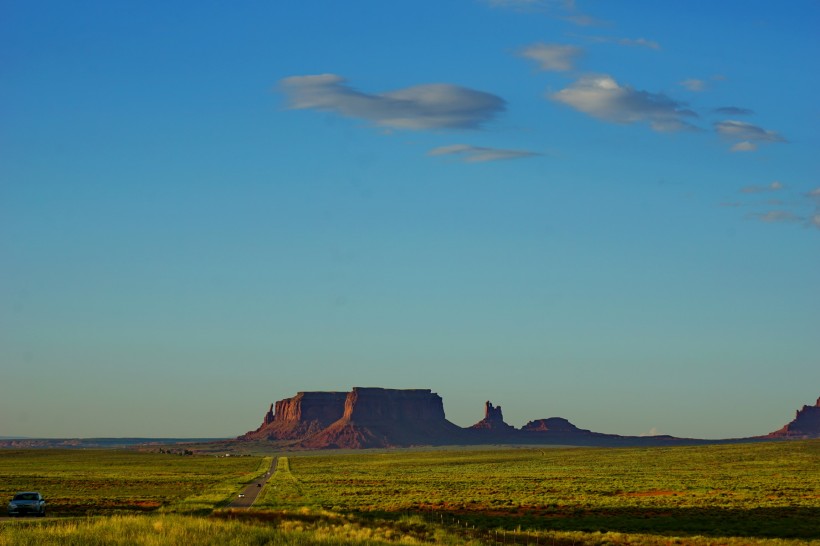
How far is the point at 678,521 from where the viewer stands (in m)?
47.9

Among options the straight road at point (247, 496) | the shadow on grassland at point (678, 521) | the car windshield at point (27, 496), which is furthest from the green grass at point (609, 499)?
the car windshield at point (27, 496)

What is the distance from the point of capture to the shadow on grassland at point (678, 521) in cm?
4338

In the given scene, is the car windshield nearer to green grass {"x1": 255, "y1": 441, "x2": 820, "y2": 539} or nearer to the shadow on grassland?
green grass {"x1": 255, "y1": 441, "x2": 820, "y2": 539}

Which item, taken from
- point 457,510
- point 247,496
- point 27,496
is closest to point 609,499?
point 457,510

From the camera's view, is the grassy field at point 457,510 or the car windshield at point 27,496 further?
the car windshield at point 27,496

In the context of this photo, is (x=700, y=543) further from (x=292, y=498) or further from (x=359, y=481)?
(x=359, y=481)

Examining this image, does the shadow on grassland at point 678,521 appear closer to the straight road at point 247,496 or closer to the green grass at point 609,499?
the green grass at point 609,499

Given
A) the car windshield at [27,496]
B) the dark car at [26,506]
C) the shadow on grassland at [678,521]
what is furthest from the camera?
the car windshield at [27,496]

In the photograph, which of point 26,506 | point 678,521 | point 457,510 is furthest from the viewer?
point 457,510

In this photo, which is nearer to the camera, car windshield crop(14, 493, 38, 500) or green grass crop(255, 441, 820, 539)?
car windshield crop(14, 493, 38, 500)

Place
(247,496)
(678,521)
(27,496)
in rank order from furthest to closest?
(247,496) < (678,521) < (27,496)

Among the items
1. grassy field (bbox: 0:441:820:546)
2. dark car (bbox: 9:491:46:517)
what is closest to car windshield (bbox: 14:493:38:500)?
dark car (bbox: 9:491:46:517)

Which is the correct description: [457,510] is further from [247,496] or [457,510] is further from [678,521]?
[247,496]

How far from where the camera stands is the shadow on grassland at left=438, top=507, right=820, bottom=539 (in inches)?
1708
